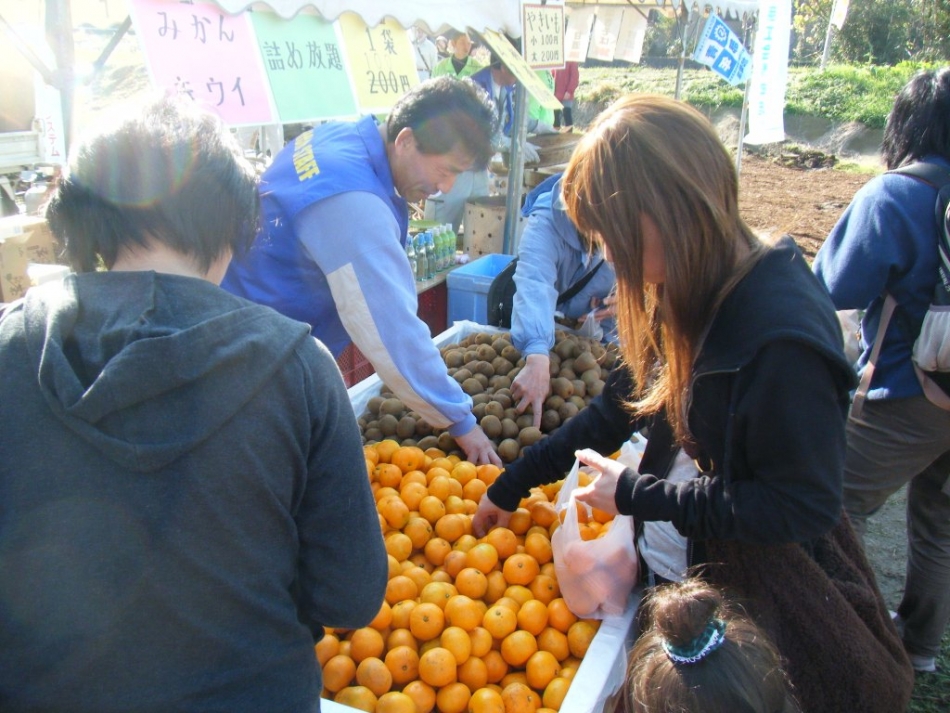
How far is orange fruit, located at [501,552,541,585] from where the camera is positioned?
2.01 meters

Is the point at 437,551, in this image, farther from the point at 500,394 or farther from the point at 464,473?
the point at 500,394

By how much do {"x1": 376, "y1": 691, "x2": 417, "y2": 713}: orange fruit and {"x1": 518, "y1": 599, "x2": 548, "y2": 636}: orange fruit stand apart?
367mm

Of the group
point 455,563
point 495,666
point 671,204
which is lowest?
point 495,666

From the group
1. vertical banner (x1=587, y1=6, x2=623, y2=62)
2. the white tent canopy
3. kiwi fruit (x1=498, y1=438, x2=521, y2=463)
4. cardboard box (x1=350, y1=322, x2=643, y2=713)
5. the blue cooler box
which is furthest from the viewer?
vertical banner (x1=587, y1=6, x2=623, y2=62)

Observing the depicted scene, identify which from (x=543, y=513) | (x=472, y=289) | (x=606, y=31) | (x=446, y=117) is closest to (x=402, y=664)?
(x=543, y=513)

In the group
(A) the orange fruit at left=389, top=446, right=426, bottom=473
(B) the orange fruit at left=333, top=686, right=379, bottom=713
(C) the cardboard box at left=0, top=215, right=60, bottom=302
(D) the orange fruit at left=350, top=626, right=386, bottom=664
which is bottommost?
(B) the orange fruit at left=333, top=686, right=379, bottom=713

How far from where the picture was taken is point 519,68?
3658 millimetres

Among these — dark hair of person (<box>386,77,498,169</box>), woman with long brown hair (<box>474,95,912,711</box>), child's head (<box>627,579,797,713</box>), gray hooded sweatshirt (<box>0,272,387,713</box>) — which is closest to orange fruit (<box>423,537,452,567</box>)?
woman with long brown hair (<box>474,95,912,711</box>)

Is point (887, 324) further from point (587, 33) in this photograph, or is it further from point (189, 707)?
point (587, 33)

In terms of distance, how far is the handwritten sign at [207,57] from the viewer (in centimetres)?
212

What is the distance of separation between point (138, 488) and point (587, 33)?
8.33 meters

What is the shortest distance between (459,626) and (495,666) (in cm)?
13

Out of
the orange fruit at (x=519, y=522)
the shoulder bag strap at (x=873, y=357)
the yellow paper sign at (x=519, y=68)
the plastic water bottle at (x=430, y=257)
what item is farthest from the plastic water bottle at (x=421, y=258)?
the shoulder bag strap at (x=873, y=357)

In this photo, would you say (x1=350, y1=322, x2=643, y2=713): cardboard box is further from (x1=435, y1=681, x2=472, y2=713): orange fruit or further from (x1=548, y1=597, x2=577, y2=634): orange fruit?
(x1=435, y1=681, x2=472, y2=713): orange fruit
